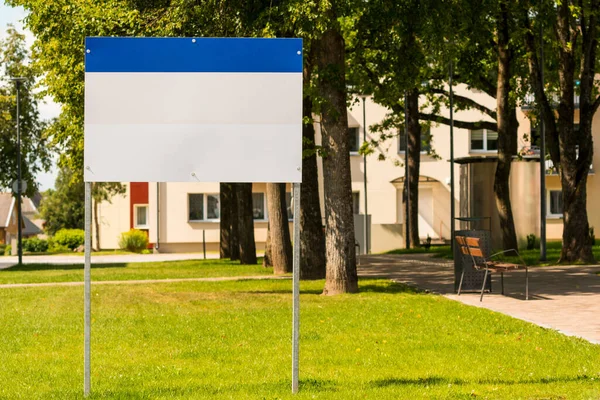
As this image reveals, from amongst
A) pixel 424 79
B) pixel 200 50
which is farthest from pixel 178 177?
pixel 424 79

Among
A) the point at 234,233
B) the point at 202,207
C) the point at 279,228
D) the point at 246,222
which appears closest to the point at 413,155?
the point at 234,233

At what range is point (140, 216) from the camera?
228 feet

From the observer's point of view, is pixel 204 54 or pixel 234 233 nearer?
pixel 204 54

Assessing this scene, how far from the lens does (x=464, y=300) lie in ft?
57.3

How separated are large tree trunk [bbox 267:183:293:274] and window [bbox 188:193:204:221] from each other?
36.4 meters

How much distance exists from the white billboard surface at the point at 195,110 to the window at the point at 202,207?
54.1 metres

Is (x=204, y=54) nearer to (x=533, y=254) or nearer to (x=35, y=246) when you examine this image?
(x=533, y=254)

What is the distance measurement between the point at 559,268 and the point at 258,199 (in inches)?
1543

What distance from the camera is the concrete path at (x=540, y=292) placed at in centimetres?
1397

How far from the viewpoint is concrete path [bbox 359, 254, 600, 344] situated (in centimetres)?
1397

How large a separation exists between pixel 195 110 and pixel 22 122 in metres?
39.7

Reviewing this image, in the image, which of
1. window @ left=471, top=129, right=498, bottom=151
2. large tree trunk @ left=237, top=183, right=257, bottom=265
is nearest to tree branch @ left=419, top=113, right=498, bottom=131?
large tree trunk @ left=237, top=183, right=257, bottom=265

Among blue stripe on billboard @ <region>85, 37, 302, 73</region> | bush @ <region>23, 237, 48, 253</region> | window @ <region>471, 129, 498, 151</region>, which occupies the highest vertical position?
window @ <region>471, 129, 498, 151</region>

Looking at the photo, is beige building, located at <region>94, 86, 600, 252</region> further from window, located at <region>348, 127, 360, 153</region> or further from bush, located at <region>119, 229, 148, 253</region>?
bush, located at <region>119, 229, 148, 253</region>
